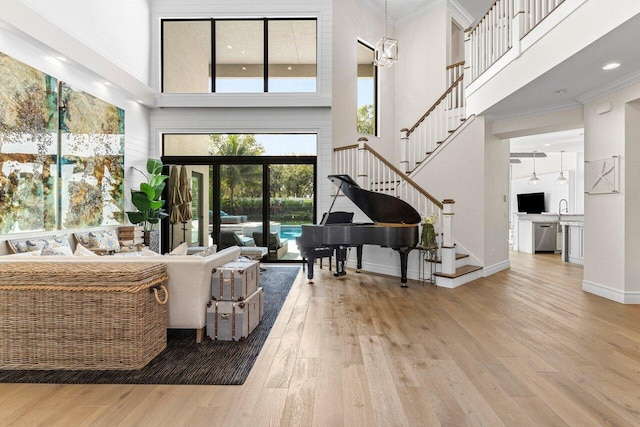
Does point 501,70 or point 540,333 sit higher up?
point 501,70

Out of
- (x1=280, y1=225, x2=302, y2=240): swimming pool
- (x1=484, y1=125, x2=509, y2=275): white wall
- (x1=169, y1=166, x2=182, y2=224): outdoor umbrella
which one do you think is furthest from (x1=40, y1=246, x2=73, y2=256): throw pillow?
(x1=484, y1=125, x2=509, y2=275): white wall

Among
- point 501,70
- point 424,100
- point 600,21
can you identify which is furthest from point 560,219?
point 600,21

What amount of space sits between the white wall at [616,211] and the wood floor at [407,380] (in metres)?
0.63

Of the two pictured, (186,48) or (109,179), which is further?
(186,48)

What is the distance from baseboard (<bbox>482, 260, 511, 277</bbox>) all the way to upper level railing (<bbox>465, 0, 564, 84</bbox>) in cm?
331

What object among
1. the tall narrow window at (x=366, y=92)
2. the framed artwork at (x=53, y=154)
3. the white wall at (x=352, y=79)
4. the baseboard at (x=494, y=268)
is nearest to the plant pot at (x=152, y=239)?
the framed artwork at (x=53, y=154)

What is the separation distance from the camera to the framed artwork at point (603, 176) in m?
4.36

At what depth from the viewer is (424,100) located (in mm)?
7918

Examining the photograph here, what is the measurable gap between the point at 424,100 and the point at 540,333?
19.9ft

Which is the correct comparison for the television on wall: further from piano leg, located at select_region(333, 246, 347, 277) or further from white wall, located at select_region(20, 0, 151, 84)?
white wall, located at select_region(20, 0, 151, 84)

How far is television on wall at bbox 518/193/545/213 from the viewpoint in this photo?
10609mm

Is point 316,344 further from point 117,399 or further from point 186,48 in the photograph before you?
point 186,48

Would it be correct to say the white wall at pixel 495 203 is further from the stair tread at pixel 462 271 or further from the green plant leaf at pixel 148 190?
the green plant leaf at pixel 148 190

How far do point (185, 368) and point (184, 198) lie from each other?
5.05m
